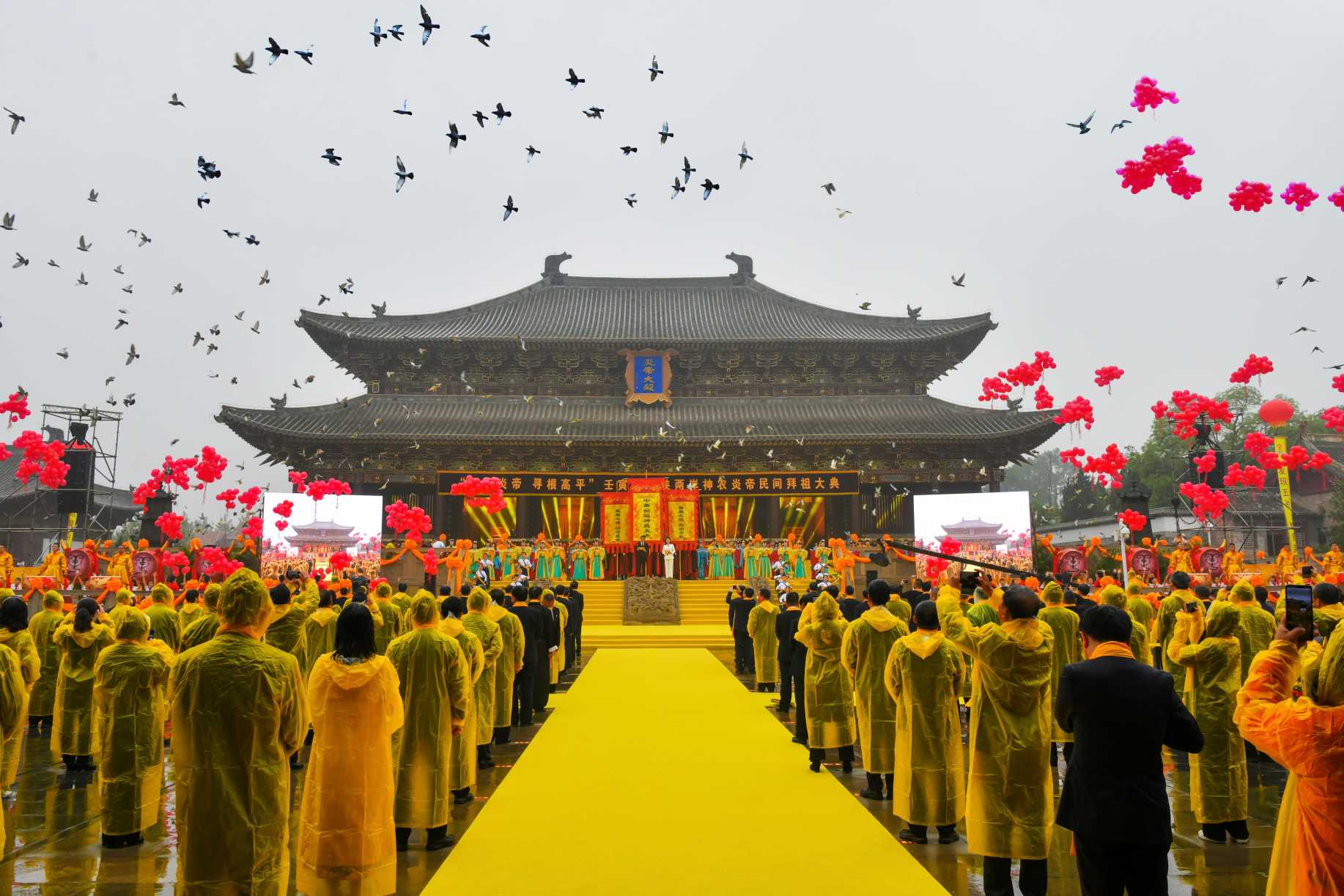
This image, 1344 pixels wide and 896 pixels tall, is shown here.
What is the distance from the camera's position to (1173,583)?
755 cm

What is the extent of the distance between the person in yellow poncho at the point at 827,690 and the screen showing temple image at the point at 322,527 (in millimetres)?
16926

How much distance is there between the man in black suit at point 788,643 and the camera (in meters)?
8.69

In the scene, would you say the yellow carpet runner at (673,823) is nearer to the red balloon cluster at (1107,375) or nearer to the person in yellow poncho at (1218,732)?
the person in yellow poncho at (1218,732)

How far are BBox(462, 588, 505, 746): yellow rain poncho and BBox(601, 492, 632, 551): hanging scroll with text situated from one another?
1751 centimetres

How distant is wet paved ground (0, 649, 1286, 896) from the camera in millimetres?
4547

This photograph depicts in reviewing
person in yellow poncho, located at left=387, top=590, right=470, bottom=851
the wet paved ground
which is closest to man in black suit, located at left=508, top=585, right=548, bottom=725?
the wet paved ground

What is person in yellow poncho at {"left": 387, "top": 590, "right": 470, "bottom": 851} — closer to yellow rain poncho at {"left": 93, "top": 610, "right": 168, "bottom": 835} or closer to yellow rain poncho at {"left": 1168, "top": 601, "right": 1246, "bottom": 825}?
yellow rain poncho at {"left": 93, "top": 610, "right": 168, "bottom": 835}

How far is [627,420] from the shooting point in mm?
25375

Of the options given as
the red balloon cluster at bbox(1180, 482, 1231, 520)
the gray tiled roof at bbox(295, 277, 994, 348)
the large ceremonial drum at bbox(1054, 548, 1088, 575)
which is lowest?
the large ceremonial drum at bbox(1054, 548, 1088, 575)

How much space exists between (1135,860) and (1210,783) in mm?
2777

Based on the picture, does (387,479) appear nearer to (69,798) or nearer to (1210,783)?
(69,798)

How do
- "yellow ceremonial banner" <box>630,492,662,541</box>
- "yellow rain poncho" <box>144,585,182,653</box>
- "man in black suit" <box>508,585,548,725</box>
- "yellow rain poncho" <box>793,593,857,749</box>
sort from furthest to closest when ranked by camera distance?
1. "yellow ceremonial banner" <box>630,492,662,541</box>
2. "man in black suit" <box>508,585,548,725</box>
3. "yellow rain poncho" <box>144,585,182,653</box>
4. "yellow rain poncho" <box>793,593,857,749</box>

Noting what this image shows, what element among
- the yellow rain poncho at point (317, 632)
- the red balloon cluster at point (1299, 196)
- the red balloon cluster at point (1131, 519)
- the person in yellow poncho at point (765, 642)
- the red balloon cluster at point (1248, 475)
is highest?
the red balloon cluster at point (1299, 196)

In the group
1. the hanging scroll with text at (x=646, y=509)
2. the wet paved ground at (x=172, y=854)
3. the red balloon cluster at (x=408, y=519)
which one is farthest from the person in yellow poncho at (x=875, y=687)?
the hanging scroll with text at (x=646, y=509)
